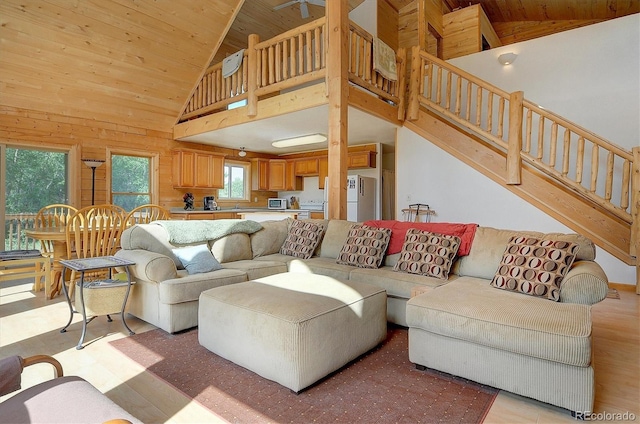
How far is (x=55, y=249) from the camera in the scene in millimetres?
3711

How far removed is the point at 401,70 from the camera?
5266 mm

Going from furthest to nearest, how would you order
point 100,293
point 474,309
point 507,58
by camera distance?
point 507,58, point 100,293, point 474,309

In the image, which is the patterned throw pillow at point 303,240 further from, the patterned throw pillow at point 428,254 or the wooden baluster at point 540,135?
the wooden baluster at point 540,135

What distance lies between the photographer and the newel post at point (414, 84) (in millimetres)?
5125

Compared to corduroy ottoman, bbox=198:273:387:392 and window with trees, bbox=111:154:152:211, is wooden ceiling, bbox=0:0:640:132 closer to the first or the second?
window with trees, bbox=111:154:152:211

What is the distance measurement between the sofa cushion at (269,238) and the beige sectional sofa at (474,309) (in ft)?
1.41

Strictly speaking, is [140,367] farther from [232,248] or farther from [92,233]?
[92,233]

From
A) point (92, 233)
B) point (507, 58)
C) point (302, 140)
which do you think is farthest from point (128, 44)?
point (507, 58)

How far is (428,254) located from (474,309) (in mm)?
1011

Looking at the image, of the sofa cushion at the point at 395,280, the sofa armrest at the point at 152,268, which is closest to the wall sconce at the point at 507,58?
the sofa cushion at the point at 395,280

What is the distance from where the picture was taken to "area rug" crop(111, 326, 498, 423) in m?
1.69

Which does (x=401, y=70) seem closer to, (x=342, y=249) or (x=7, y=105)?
(x=342, y=249)

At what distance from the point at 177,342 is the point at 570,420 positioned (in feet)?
7.77

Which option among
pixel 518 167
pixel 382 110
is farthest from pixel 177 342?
pixel 518 167
